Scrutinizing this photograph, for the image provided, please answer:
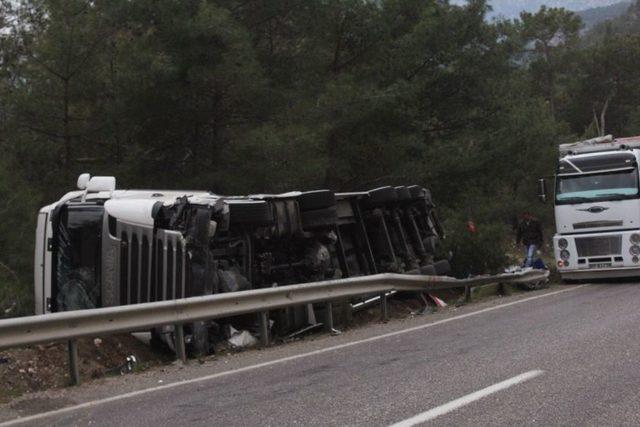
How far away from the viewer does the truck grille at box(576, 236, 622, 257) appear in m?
15.9

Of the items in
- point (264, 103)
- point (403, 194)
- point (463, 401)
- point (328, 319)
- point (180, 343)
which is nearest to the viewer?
point (463, 401)

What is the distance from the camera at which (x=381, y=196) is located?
12211 mm

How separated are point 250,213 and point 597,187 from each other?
978cm

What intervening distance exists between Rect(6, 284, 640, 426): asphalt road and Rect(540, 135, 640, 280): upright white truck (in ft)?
22.2

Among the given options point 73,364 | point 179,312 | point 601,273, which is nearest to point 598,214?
point 601,273

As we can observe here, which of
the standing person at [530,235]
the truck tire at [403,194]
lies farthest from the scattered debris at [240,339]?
the standing person at [530,235]

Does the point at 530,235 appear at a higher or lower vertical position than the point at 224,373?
higher

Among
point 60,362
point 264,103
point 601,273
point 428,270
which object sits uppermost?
point 264,103

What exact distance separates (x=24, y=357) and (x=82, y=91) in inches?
467

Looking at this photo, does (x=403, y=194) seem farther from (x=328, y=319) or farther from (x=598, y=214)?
(x=598, y=214)

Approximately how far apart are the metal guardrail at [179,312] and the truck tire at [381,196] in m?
1.34

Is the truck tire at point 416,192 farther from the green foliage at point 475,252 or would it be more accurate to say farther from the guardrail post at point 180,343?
the guardrail post at point 180,343

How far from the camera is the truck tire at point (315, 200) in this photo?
10344mm

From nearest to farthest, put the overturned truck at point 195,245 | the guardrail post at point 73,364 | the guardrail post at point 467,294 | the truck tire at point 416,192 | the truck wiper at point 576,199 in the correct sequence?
the guardrail post at point 73,364 < the overturned truck at point 195,245 < the truck tire at point 416,192 < the guardrail post at point 467,294 < the truck wiper at point 576,199
